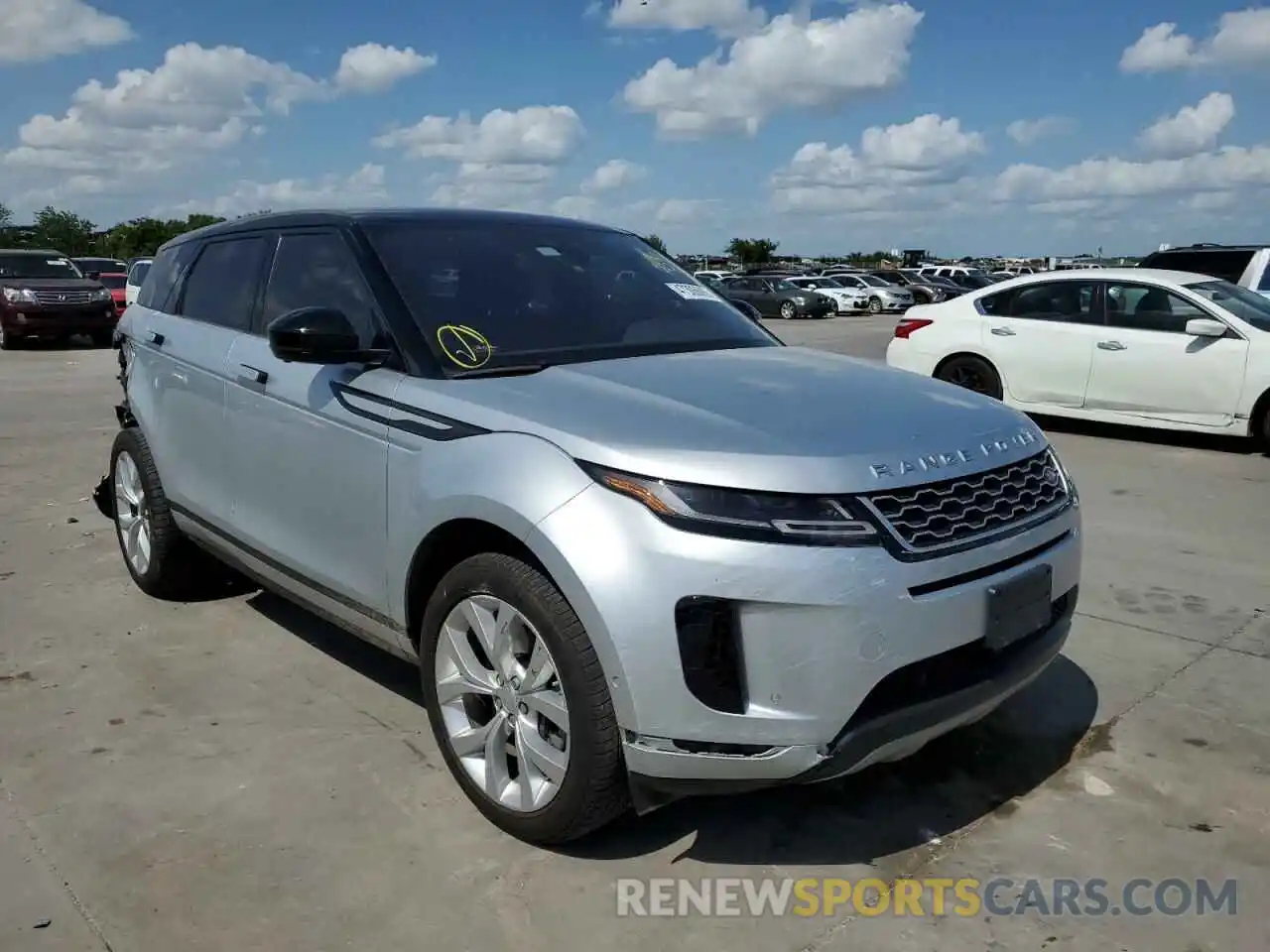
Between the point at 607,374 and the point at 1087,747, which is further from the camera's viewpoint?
the point at 1087,747

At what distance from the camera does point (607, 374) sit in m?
3.18

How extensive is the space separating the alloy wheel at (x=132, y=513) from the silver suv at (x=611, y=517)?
102cm

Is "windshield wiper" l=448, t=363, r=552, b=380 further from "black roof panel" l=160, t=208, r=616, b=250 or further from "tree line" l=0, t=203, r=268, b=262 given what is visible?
"tree line" l=0, t=203, r=268, b=262

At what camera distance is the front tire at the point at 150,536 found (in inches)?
187

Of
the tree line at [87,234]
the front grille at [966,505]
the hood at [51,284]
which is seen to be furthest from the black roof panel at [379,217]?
the tree line at [87,234]

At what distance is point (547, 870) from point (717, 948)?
52cm

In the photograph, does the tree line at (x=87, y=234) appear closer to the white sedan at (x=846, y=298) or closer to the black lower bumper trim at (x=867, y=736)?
the white sedan at (x=846, y=298)

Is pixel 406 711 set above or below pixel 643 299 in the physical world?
below

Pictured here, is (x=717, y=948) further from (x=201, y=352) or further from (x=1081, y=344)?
(x=1081, y=344)

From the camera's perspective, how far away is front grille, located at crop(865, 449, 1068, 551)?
2562 millimetres

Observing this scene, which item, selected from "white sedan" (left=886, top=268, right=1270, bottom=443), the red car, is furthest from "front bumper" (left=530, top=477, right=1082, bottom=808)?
the red car

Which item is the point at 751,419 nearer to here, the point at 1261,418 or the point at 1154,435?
the point at 1261,418

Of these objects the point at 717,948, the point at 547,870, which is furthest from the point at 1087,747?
the point at 547,870

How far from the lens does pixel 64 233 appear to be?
64.4 meters
